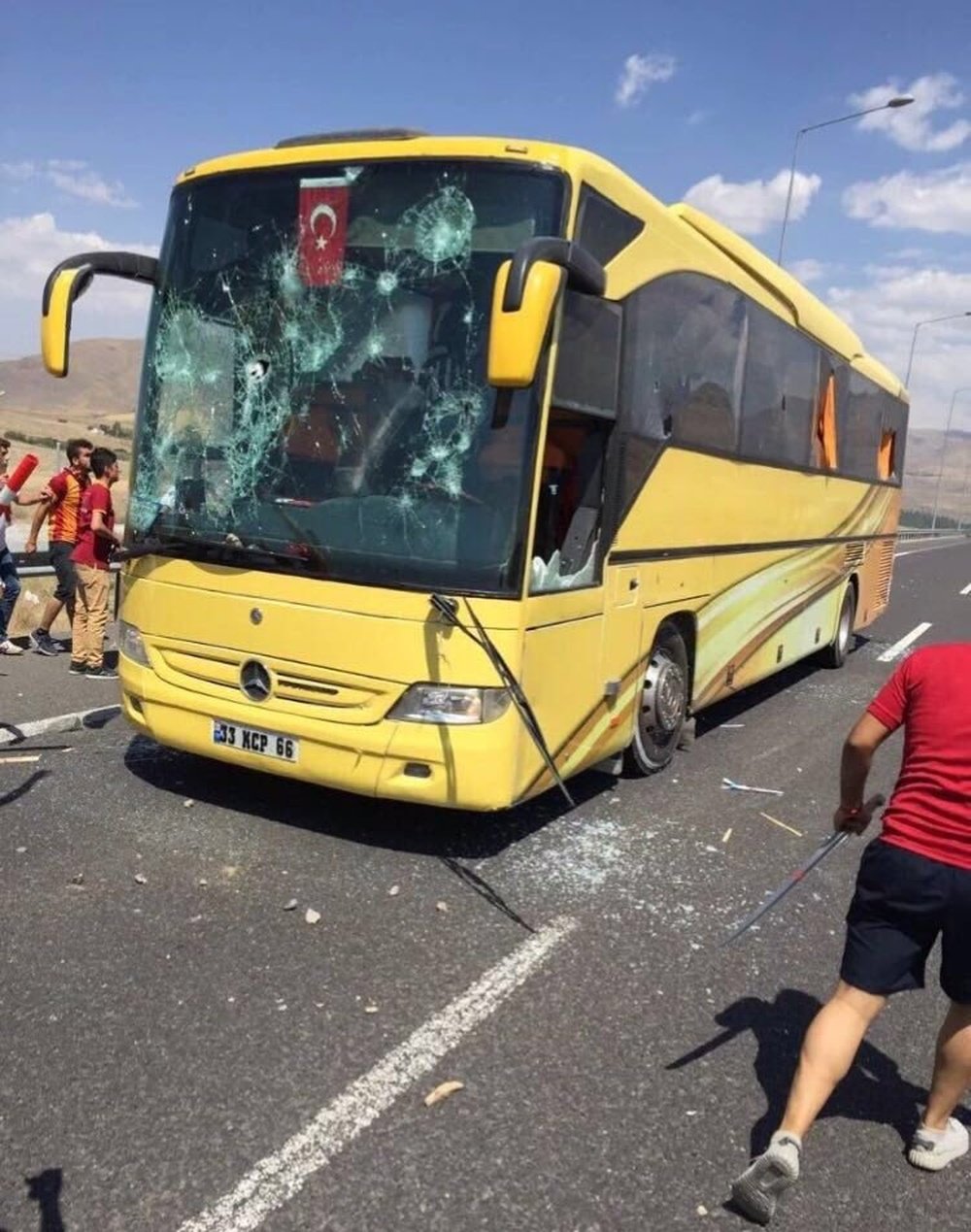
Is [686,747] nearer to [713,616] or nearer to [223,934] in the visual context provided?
[713,616]

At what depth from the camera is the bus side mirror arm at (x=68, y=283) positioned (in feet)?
17.0

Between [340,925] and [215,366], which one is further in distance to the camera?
[215,366]

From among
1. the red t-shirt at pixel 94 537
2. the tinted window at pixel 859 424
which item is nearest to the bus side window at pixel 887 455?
the tinted window at pixel 859 424

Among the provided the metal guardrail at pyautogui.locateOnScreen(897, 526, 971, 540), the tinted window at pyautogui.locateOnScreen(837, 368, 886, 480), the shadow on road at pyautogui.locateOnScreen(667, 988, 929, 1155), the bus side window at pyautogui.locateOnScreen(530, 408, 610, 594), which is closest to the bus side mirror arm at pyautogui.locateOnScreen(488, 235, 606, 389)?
the bus side window at pyautogui.locateOnScreen(530, 408, 610, 594)

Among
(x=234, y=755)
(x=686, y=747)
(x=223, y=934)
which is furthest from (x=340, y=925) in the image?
(x=686, y=747)

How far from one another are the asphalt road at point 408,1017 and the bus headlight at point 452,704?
0.79 meters

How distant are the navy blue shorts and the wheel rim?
345 centimetres

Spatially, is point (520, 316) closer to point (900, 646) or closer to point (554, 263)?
point (554, 263)

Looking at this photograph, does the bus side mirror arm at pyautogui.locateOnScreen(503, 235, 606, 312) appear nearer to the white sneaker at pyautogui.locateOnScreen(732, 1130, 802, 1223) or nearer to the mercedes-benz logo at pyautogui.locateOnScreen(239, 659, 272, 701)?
the mercedes-benz logo at pyautogui.locateOnScreen(239, 659, 272, 701)

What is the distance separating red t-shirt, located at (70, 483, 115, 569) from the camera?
28.0ft

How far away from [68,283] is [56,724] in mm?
3051

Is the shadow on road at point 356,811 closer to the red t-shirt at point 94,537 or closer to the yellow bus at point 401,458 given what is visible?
the yellow bus at point 401,458

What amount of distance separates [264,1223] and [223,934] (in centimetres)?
165

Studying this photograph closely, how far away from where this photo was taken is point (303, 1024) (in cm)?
356
